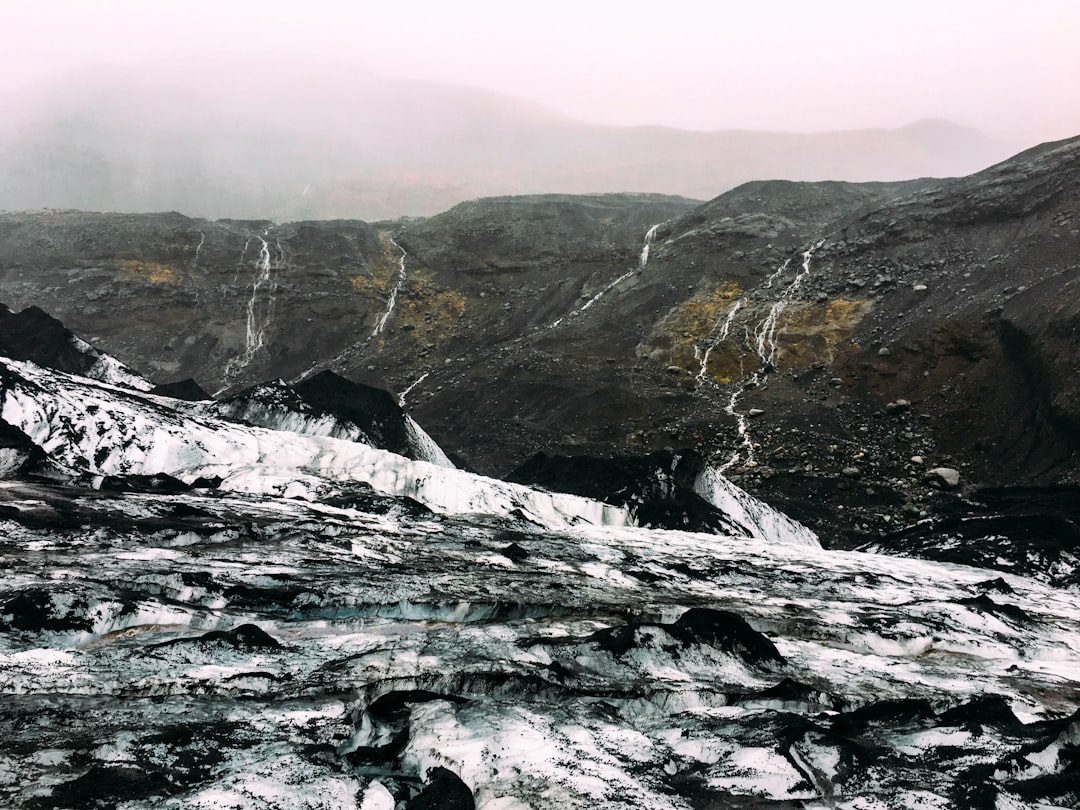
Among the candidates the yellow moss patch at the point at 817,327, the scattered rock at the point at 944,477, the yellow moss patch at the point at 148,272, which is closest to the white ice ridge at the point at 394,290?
the yellow moss patch at the point at 148,272

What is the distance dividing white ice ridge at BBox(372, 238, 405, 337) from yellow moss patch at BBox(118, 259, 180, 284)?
2032 cm

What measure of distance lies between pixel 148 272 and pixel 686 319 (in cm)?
5104

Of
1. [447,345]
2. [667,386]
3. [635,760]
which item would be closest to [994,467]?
[667,386]

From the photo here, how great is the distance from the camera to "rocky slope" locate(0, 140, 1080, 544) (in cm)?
3447

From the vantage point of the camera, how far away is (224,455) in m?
19.4

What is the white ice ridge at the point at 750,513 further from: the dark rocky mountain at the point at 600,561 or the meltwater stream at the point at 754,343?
the meltwater stream at the point at 754,343

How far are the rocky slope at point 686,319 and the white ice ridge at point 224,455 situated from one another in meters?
12.2

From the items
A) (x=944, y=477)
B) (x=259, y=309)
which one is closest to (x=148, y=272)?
(x=259, y=309)

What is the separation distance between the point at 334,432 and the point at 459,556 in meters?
11.1

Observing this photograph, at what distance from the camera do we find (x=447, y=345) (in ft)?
198

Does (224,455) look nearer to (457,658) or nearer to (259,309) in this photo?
(457,658)

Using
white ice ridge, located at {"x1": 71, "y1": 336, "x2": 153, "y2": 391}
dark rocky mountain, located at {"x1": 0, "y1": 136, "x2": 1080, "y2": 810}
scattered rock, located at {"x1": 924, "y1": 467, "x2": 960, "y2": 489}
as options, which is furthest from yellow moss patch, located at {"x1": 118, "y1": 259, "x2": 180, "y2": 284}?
scattered rock, located at {"x1": 924, "y1": 467, "x2": 960, "y2": 489}

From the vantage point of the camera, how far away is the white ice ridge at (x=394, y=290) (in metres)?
64.8

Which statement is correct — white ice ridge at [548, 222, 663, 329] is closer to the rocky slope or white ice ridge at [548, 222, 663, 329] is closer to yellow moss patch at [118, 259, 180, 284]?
the rocky slope
